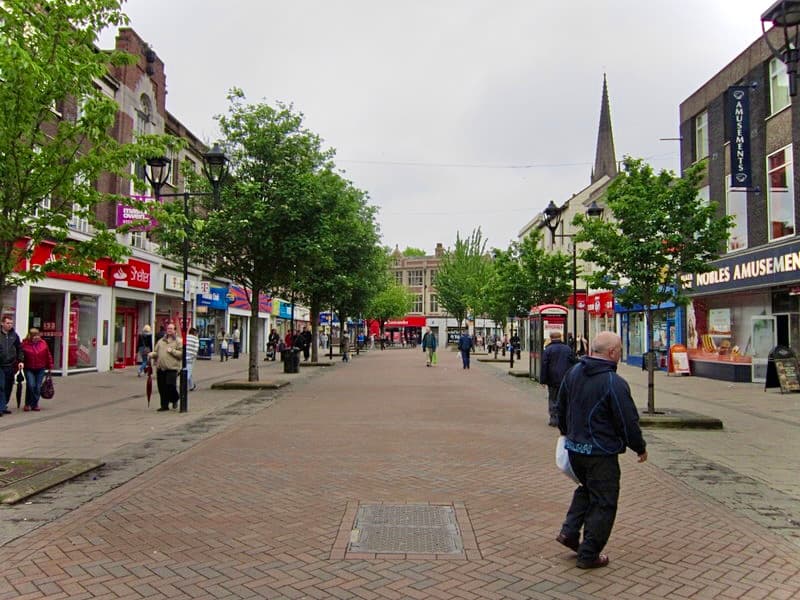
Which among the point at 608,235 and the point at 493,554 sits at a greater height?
the point at 608,235

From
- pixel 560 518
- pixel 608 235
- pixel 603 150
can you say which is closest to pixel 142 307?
pixel 608 235

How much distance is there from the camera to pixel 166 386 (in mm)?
12852

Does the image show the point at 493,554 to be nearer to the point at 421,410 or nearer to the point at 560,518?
the point at 560,518

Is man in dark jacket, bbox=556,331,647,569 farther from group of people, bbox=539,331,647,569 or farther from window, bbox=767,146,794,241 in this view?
window, bbox=767,146,794,241

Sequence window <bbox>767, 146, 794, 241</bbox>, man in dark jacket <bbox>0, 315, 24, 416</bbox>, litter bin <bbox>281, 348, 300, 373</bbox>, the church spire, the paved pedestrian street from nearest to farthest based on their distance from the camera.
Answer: the paved pedestrian street, man in dark jacket <bbox>0, 315, 24, 416</bbox>, window <bbox>767, 146, 794, 241</bbox>, litter bin <bbox>281, 348, 300, 373</bbox>, the church spire

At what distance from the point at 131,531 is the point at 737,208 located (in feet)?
72.6

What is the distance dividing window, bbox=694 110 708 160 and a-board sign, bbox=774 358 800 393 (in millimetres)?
10460

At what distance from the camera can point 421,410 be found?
13203 millimetres

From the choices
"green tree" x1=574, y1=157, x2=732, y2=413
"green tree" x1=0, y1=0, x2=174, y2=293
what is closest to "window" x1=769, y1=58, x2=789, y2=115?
"green tree" x1=574, y1=157, x2=732, y2=413

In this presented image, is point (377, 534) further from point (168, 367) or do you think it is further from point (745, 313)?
point (745, 313)

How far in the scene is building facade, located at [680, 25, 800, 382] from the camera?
18969 mm

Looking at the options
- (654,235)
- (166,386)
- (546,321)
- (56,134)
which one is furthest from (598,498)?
(546,321)

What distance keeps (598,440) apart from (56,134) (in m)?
6.62

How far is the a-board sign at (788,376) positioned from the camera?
16703 millimetres
